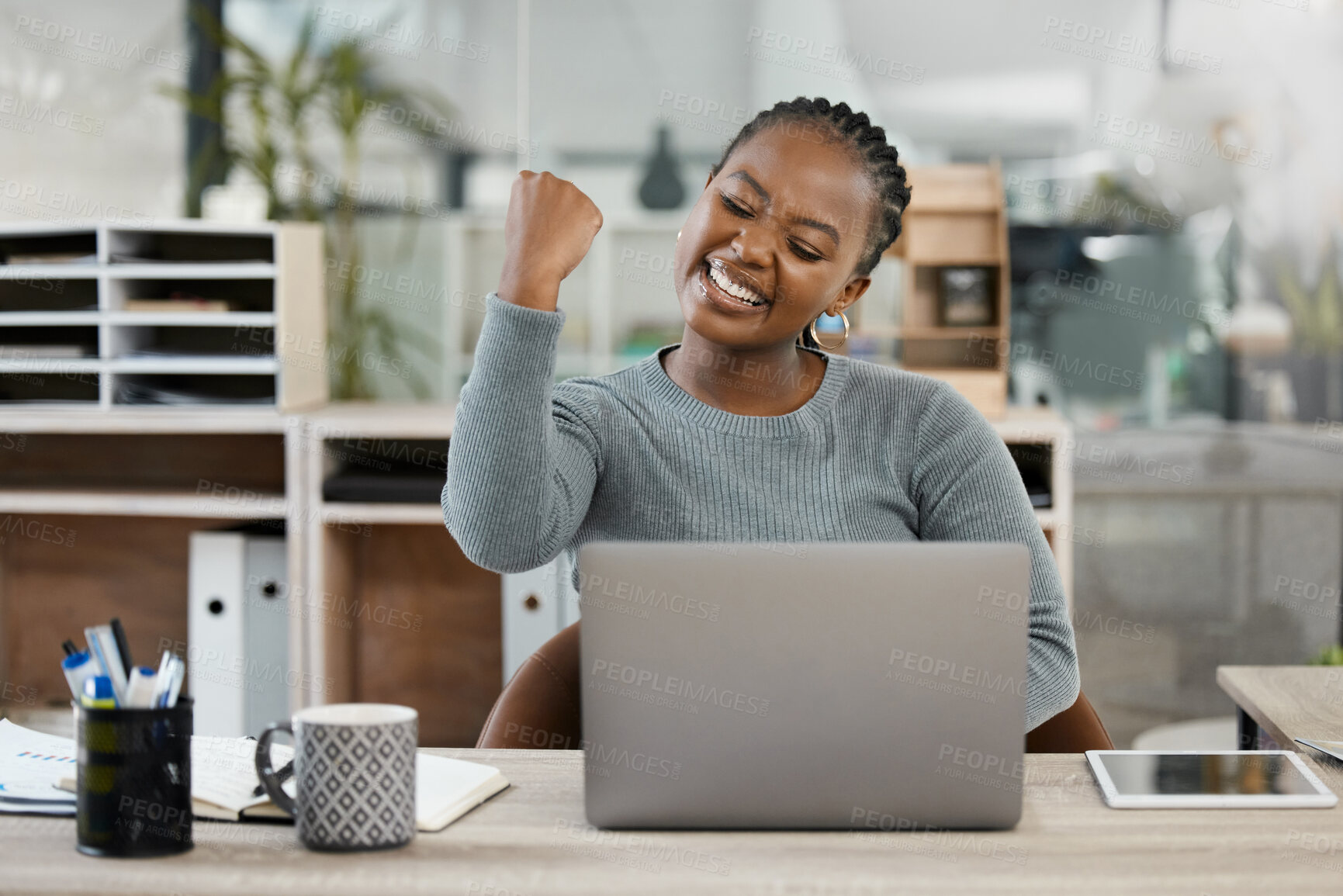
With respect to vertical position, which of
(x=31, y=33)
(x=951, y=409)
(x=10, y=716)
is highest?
(x=31, y=33)

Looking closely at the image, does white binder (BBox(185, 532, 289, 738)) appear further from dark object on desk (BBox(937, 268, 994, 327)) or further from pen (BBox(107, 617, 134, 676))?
pen (BBox(107, 617, 134, 676))

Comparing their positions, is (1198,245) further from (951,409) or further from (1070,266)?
(951,409)

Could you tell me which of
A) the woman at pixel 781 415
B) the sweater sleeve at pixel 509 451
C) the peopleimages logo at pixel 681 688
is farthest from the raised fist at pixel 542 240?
the peopleimages logo at pixel 681 688

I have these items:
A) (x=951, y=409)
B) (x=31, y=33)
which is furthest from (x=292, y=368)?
(x=951, y=409)

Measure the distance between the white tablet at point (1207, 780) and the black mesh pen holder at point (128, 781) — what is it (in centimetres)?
71

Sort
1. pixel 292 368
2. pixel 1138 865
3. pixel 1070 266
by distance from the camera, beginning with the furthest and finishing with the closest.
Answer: pixel 1070 266, pixel 292 368, pixel 1138 865

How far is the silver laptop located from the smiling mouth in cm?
52

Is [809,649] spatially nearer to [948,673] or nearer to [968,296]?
[948,673]

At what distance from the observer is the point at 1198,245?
317cm

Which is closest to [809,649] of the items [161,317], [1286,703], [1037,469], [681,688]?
[681,688]

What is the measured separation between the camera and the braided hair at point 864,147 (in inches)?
55.4

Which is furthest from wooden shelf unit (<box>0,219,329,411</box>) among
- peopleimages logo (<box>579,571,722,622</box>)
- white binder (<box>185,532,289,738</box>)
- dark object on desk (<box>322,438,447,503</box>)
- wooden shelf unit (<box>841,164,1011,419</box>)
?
peopleimages logo (<box>579,571,722,622</box>)

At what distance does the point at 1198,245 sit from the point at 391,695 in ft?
7.66

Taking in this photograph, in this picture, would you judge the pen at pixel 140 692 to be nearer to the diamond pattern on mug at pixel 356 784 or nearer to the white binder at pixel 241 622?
the diamond pattern on mug at pixel 356 784
